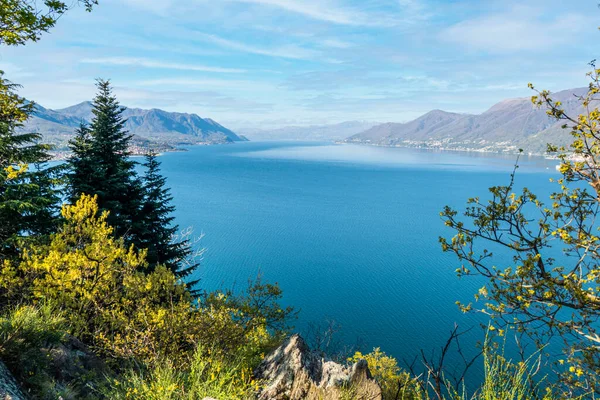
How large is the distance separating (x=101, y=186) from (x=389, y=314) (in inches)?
1158

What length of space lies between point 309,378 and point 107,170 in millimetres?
19544

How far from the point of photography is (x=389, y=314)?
3609cm

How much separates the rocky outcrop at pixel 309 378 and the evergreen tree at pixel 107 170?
15272 mm

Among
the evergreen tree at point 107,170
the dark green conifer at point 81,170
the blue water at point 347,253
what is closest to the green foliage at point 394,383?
the evergreen tree at point 107,170

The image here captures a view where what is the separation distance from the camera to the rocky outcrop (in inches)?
182

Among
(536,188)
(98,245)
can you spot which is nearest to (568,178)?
(98,245)

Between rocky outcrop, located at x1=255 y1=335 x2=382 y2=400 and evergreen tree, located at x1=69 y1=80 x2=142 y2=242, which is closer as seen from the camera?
rocky outcrop, located at x1=255 y1=335 x2=382 y2=400

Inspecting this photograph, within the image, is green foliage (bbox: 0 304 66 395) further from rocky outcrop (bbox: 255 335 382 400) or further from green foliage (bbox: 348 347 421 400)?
green foliage (bbox: 348 347 421 400)

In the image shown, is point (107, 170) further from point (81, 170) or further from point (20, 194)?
point (20, 194)

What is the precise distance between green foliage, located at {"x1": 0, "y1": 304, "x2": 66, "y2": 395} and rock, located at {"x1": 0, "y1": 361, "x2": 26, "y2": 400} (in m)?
0.42

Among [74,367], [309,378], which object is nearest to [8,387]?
[74,367]

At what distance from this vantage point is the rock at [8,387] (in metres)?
4.07

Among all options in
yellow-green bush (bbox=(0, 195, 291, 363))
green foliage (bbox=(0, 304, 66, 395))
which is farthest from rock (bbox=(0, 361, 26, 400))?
yellow-green bush (bbox=(0, 195, 291, 363))

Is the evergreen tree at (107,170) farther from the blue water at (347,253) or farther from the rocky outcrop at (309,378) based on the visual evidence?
the blue water at (347,253)
